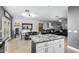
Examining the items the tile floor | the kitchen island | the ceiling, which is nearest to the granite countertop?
the kitchen island

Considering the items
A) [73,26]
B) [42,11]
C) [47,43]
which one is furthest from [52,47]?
[42,11]

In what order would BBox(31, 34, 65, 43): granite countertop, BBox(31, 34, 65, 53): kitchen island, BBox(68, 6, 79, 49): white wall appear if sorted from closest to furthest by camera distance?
BBox(68, 6, 79, 49): white wall → BBox(31, 34, 65, 53): kitchen island → BBox(31, 34, 65, 43): granite countertop

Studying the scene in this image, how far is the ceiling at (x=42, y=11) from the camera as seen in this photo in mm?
1135

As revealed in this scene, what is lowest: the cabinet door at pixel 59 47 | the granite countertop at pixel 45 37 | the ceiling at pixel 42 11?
the cabinet door at pixel 59 47

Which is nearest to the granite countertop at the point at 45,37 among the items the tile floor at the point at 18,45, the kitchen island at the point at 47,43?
the kitchen island at the point at 47,43

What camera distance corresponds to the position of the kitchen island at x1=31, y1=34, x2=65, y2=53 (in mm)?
1203

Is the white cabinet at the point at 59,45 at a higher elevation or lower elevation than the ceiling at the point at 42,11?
lower

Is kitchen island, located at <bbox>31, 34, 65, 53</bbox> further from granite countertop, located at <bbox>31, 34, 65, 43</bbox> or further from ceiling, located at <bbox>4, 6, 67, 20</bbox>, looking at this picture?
ceiling, located at <bbox>4, 6, 67, 20</bbox>

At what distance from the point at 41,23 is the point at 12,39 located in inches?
18.9

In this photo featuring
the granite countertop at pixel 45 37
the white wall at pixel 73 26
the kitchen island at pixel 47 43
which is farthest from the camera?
the granite countertop at pixel 45 37

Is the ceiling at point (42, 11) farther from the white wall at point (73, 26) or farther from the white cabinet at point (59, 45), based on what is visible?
the white cabinet at point (59, 45)

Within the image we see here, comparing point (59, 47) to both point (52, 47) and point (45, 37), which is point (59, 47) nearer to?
point (52, 47)

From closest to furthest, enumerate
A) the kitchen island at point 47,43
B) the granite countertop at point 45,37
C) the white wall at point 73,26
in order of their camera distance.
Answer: the white wall at point 73,26 < the kitchen island at point 47,43 < the granite countertop at point 45,37
